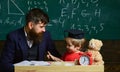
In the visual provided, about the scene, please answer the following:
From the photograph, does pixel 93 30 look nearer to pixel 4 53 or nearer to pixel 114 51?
pixel 114 51

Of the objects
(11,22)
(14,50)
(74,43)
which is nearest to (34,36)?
(14,50)

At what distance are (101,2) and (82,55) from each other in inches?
90.3

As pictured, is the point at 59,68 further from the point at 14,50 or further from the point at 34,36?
the point at 14,50

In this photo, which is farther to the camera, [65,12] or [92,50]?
[65,12]

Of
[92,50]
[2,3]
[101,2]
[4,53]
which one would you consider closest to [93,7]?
[101,2]

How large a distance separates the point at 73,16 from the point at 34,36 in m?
2.03

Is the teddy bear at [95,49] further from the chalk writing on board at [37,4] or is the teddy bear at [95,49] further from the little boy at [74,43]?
the chalk writing on board at [37,4]

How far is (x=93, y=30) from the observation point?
20.6ft

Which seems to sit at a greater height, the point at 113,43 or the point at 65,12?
the point at 65,12

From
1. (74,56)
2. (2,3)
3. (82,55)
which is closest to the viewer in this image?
(82,55)

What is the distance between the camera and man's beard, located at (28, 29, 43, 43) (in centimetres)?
429

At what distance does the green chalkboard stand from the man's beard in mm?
1859

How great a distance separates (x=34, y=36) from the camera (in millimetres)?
4316

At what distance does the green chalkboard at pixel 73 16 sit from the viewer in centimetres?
622
